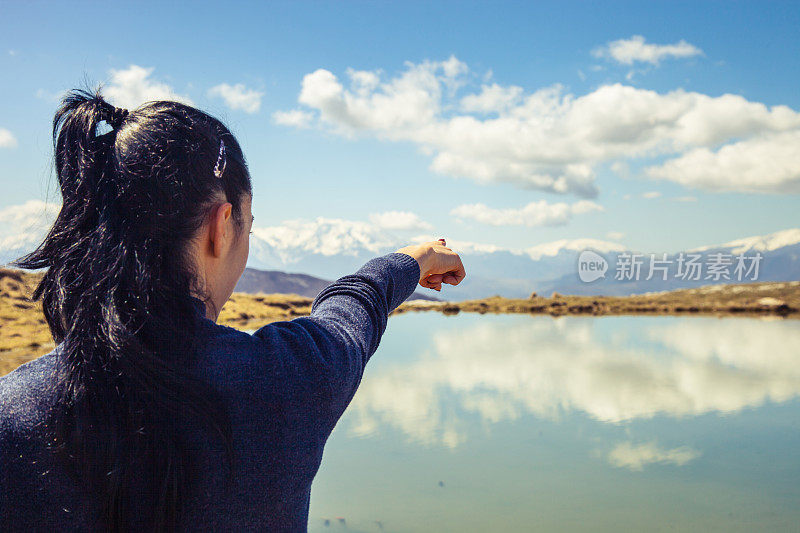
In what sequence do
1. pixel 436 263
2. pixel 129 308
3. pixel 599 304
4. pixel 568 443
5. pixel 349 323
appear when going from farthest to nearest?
pixel 599 304
pixel 568 443
pixel 436 263
pixel 349 323
pixel 129 308

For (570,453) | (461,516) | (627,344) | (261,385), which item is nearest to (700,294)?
(627,344)

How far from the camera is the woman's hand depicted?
91 centimetres

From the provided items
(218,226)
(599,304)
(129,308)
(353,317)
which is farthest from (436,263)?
(599,304)

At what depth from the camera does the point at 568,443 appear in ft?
12.7

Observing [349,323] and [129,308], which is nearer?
[129,308]

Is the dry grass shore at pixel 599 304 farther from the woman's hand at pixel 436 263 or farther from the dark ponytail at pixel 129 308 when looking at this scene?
the dark ponytail at pixel 129 308

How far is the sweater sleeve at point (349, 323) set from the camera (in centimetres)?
61

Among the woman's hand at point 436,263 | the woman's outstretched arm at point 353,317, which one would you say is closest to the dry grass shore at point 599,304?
the woman's hand at point 436,263

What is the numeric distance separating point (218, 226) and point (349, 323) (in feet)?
0.68

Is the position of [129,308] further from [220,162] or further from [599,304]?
[599,304]

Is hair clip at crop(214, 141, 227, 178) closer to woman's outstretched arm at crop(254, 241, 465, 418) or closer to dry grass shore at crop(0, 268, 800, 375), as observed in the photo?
woman's outstretched arm at crop(254, 241, 465, 418)

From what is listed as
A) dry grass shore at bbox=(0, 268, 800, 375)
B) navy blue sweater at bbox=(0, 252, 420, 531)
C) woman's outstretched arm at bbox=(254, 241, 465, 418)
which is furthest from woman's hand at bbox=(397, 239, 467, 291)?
dry grass shore at bbox=(0, 268, 800, 375)

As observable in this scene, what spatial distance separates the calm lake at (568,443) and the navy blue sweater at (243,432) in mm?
2681

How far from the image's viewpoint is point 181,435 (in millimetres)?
560
